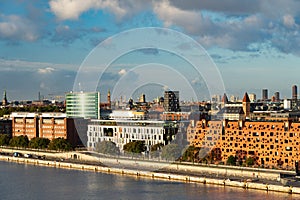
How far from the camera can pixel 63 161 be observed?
19969mm

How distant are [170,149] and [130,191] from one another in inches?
174

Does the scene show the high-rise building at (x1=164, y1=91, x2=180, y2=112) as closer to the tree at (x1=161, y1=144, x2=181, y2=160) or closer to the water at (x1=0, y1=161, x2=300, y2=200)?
the tree at (x1=161, y1=144, x2=181, y2=160)

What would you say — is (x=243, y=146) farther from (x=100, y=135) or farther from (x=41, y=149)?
(x=41, y=149)

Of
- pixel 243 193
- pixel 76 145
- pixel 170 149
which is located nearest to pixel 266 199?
pixel 243 193

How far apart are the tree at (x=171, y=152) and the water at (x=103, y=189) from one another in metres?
2.02

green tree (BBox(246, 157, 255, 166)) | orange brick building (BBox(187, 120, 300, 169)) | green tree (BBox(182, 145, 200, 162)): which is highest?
orange brick building (BBox(187, 120, 300, 169))

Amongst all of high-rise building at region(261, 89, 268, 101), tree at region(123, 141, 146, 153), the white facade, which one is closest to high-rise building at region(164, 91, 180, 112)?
the white facade

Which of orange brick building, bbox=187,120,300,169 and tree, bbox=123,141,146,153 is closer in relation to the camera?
orange brick building, bbox=187,120,300,169

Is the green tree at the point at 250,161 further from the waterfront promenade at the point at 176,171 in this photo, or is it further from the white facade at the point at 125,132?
the white facade at the point at 125,132

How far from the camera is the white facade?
68.8ft

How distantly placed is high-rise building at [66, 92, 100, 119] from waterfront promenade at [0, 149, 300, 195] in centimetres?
711

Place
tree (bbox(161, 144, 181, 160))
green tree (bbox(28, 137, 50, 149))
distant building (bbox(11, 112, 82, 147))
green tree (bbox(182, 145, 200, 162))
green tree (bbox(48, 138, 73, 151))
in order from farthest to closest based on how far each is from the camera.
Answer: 1. distant building (bbox(11, 112, 82, 147))
2. green tree (bbox(28, 137, 50, 149))
3. green tree (bbox(48, 138, 73, 151))
4. tree (bbox(161, 144, 181, 160))
5. green tree (bbox(182, 145, 200, 162))

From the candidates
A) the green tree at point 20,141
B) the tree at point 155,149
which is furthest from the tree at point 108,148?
the green tree at point 20,141

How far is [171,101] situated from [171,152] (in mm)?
12868
